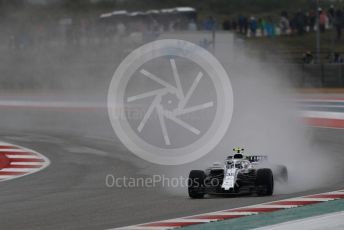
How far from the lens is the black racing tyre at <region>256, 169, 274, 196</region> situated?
12.7 metres

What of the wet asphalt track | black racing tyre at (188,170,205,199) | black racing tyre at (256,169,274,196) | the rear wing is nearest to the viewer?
the wet asphalt track

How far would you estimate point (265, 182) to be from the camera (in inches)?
503

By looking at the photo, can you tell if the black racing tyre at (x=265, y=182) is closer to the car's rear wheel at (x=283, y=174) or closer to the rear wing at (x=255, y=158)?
the rear wing at (x=255, y=158)

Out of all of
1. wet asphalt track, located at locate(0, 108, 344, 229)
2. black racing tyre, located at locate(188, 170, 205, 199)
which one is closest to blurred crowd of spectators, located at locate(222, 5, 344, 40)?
wet asphalt track, located at locate(0, 108, 344, 229)

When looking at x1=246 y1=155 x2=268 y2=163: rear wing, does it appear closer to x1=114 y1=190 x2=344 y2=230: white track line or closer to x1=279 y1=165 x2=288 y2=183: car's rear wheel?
x1=279 y1=165 x2=288 y2=183: car's rear wheel

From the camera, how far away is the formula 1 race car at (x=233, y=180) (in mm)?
12805

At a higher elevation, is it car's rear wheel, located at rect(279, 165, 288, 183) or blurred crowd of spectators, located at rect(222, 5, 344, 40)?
blurred crowd of spectators, located at rect(222, 5, 344, 40)

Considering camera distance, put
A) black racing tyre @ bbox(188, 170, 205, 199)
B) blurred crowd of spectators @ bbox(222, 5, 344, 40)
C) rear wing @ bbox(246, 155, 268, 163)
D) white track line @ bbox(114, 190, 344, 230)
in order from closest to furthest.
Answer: white track line @ bbox(114, 190, 344, 230) < black racing tyre @ bbox(188, 170, 205, 199) < rear wing @ bbox(246, 155, 268, 163) < blurred crowd of spectators @ bbox(222, 5, 344, 40)

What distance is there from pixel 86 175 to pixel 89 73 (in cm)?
1478

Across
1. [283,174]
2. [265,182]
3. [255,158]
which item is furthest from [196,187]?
[283,174]

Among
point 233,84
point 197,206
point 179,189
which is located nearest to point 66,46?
point 233,84

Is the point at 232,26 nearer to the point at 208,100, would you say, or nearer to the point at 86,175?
the point at 208,100

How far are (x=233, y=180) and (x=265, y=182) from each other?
17.0 inches

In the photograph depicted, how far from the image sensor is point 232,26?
1640 inches
